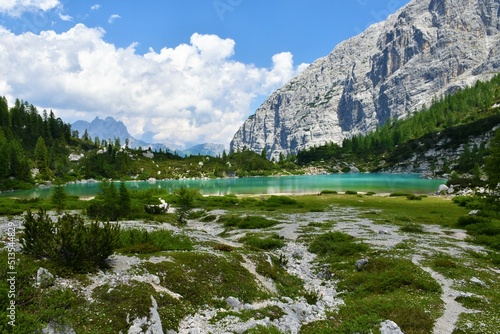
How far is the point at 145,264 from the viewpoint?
16.2 metres

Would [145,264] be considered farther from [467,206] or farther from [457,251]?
[467,206]

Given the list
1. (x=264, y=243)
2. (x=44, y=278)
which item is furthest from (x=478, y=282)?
(x=44, y=278)

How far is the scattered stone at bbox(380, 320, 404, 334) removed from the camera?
12.4 m

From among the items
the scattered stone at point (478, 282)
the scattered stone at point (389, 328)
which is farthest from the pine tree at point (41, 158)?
the scattered stone at point (389, 328)

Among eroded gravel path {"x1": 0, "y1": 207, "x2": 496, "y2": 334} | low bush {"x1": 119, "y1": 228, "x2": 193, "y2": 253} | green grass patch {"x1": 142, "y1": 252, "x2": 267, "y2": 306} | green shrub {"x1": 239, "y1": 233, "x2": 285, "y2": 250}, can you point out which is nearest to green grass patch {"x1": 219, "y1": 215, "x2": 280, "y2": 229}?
eroded gravel path {"x1": 0, "y1": 207, "x2": 496, "y2": 334}

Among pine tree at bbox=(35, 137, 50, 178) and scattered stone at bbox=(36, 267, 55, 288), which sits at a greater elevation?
pine tree at bbox=(35, 137, 50, 178)

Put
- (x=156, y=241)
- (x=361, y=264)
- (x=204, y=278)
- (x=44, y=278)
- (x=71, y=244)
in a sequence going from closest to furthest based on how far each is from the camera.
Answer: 1. (x=44, y=278)
2. (x=71, y=244)
3. (x=204, y=278)
4. (x=361, y=264)
5. (x=156, y=241)

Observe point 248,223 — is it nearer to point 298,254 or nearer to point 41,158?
point 298,254

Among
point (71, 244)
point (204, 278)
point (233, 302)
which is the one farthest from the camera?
point (204, 278)

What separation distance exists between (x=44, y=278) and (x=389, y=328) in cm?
1387

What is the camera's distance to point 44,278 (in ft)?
40.3

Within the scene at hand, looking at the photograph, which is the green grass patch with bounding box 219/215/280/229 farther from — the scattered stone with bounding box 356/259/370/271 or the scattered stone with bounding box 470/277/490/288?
the scattered stone with bounding box 470/277/490/288

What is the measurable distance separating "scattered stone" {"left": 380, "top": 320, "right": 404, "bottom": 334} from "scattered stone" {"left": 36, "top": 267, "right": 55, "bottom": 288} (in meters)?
13.2

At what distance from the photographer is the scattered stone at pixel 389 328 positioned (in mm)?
12438
